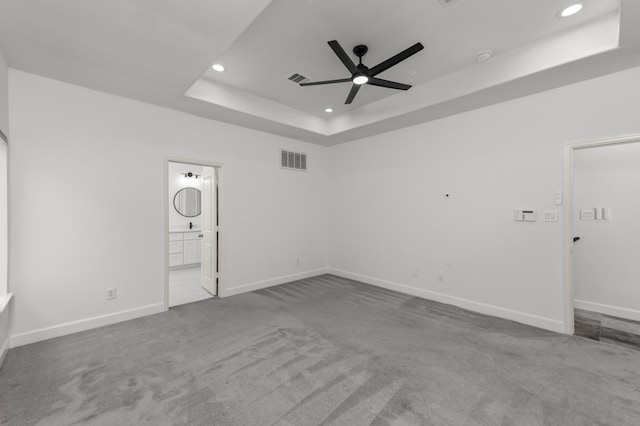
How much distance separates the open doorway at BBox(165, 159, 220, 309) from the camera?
435 cm

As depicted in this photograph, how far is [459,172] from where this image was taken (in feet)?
12.9

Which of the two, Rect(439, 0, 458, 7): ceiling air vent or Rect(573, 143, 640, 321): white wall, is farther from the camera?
Rect(573, 143, 640, 321): white wall

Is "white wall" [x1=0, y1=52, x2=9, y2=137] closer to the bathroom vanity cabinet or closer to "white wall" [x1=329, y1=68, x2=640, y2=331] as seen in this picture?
the bathroom vanity cabinet

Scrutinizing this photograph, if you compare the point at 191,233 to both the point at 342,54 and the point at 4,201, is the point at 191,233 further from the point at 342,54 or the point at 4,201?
A: the point at 342,54

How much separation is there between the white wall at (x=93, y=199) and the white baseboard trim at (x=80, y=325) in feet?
0.03

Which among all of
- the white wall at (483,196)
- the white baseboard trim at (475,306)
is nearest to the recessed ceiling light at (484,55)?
the white wall at (483,196)

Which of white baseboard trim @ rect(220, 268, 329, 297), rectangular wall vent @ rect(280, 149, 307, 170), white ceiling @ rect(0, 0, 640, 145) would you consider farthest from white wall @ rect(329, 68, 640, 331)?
rectangular wall vent @ rect(280, 149, 307, 170)

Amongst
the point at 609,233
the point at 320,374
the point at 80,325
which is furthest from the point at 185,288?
the point at 609,233

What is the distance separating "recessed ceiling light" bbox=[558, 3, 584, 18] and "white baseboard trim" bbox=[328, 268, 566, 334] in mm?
3165

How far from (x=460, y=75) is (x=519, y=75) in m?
0.65

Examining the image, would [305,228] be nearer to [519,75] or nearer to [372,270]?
[372,270]

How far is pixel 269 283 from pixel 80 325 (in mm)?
2576

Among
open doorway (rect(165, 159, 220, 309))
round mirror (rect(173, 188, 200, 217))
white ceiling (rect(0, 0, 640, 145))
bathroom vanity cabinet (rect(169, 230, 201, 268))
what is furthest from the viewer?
round mirror (rect(173, 188, 200, 217))

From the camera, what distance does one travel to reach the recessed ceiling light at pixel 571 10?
228 cm
